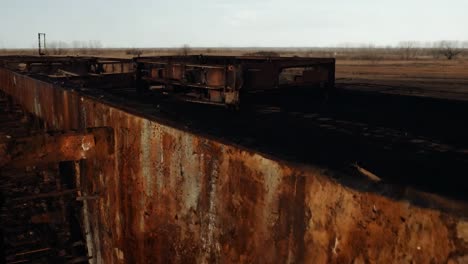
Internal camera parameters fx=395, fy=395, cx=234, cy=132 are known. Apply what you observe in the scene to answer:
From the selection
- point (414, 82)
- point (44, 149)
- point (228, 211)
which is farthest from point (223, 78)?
point (414, 82)

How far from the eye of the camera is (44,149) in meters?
4.42

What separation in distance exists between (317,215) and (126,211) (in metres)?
3.07

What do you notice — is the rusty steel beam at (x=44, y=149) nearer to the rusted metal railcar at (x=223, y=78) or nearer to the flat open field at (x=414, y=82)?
the rusted metal railcar at (x=223, y=78)

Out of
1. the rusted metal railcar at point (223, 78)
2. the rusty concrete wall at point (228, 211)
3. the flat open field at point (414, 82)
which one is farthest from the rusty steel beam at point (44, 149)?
the flat open field at point (414, 82)

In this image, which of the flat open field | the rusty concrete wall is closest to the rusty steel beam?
the rusty concrete wall

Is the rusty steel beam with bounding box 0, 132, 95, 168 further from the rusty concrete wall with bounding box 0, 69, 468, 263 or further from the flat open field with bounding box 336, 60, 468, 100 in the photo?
the flat open field with bounding box 336, 60, 468, 100

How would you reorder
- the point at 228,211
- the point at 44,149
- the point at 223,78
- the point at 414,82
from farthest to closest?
the point at 414,82, the point at 223,78, the point at 44,149, the point at 228,211

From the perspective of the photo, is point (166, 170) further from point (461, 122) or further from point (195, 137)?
point (461, 122)

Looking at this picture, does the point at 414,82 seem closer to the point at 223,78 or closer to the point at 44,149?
the point at 223,78

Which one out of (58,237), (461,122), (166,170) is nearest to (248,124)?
(166,170)

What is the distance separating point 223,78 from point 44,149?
8.88 feet

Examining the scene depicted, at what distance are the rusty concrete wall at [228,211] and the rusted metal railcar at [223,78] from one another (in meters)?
1.55

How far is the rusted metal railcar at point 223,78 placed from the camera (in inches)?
236

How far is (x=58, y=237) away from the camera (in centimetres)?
818
